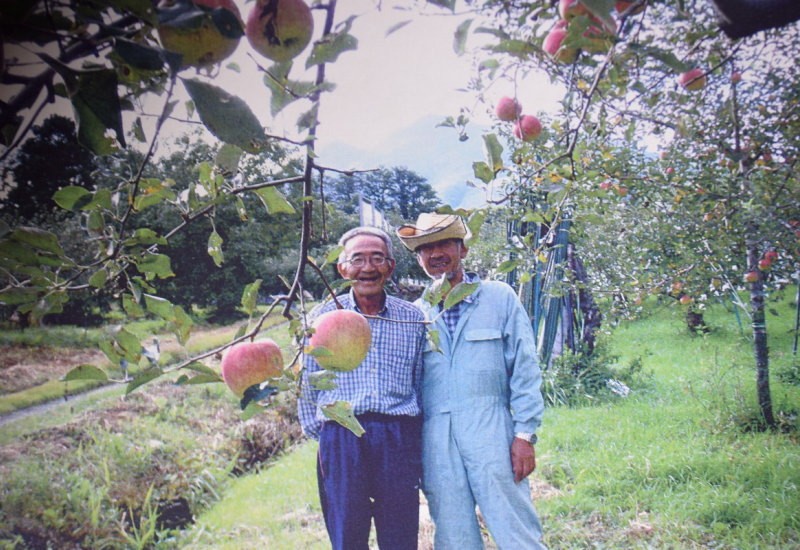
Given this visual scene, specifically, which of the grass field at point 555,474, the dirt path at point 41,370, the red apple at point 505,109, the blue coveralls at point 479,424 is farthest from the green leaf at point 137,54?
the dirt path at point 41,370

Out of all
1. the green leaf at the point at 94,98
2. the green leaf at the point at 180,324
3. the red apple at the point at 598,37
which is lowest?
the green leaf at the point at 180,324

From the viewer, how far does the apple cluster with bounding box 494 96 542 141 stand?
1098 mm

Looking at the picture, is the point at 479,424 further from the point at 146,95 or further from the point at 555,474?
the point at 555,474

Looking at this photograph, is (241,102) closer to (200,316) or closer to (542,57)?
(542,57)

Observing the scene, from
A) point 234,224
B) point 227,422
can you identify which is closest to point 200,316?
point 234,224

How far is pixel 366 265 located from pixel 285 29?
3.62ft

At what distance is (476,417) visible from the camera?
148 centimetres

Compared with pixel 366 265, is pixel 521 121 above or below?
above

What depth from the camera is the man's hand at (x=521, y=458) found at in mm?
1465

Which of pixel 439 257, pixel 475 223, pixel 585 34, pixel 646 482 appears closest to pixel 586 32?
pixel 585 34

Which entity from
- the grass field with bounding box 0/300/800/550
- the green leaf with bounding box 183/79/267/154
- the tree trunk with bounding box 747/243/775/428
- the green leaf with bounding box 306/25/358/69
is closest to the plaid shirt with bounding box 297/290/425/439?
the grass field with bounding box 0/300/800/550

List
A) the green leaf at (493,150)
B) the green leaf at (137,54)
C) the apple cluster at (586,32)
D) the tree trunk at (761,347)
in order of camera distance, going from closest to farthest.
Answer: the green leaf at (137,54) < the apple cluster at (586,32) < the green leaf at (493,150) < the tree trunk at (761,347)

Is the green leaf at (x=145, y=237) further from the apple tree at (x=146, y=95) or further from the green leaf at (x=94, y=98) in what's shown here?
the green leaf at (x=94, y=98)

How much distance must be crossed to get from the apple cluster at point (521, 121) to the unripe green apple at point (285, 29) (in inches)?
25.1
